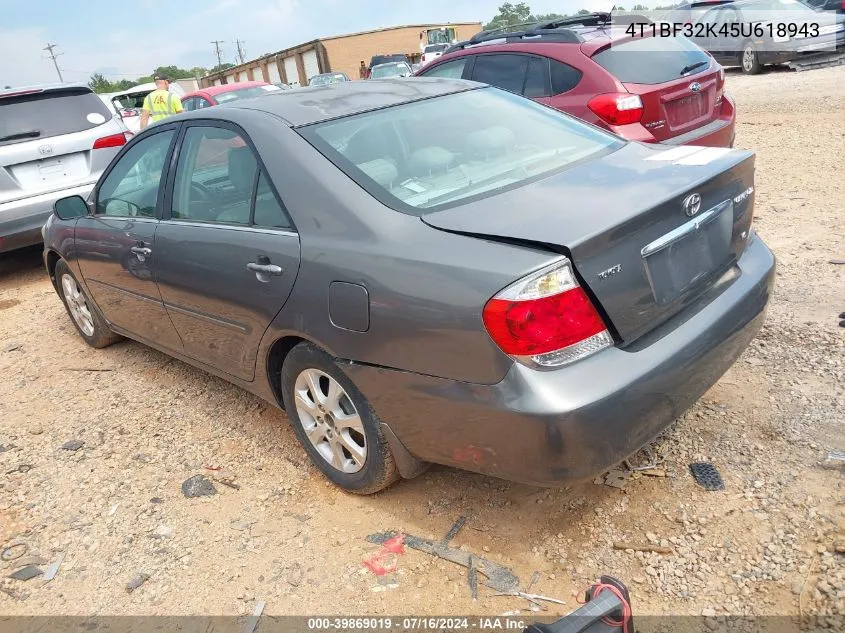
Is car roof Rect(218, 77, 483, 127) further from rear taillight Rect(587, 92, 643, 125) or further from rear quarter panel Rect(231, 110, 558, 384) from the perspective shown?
rear taillight Rect(587, 92, 643, 125)

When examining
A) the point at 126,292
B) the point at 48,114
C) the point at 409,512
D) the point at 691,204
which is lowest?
the point at 409,512

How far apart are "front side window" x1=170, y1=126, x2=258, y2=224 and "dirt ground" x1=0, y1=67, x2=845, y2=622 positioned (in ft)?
3.84

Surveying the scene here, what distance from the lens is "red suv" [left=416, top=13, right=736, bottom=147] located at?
5.52 meters

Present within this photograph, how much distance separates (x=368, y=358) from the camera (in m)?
2.49

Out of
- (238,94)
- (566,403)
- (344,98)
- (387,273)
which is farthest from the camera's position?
(238,94)

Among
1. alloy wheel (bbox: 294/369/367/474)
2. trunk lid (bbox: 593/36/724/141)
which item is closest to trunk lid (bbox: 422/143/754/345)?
alloy wheel (bbox: 294/369/367/474)

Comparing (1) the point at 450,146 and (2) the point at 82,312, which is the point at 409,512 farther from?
(2) the point at 82,312

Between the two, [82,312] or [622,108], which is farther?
[622,108]

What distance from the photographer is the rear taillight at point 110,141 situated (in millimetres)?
7114

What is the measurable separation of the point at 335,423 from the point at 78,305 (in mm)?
3148

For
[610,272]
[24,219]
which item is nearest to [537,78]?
[610,272]

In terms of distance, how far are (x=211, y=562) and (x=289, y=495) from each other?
46 centimetres

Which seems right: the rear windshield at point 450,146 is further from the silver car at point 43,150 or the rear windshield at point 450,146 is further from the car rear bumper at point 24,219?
the silver car at point 43,150

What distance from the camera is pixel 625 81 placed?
221 inches
